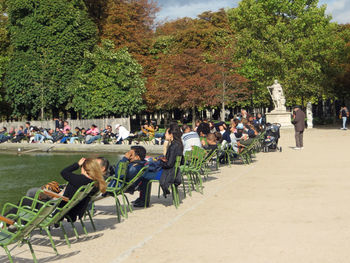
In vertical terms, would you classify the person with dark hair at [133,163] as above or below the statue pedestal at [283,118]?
below

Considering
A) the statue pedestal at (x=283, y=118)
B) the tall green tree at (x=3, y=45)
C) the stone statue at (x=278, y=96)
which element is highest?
the tall green tree at (x=3, y=45)

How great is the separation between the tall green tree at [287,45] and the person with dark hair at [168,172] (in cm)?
3534

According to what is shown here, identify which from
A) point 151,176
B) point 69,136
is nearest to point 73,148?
point 69,136

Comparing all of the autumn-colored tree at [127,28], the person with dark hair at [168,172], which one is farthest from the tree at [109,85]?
the person with dark hair at [168,172]

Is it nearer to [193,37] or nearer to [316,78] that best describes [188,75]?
[193,37]

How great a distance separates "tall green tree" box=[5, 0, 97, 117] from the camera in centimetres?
4431

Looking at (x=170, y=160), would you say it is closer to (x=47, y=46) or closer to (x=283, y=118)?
(x=283, y=118)

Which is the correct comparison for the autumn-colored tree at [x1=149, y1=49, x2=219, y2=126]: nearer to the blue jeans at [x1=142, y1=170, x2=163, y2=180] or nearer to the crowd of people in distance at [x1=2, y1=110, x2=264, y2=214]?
the crowd of people in distance at [x1=2, y1=110, x2=264, y2=214]

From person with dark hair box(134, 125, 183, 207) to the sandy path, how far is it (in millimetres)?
355

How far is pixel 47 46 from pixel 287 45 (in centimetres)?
2145

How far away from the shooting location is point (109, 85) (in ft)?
138

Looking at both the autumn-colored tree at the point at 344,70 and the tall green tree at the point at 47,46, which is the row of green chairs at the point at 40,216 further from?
the autumn-colored tree at the point at 344,70

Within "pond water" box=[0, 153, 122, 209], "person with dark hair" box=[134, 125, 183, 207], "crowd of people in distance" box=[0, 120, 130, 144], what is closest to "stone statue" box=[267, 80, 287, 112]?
"crowd of people in distance" box=[0, 120, 130, 144]

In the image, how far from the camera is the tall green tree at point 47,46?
4431 cm
